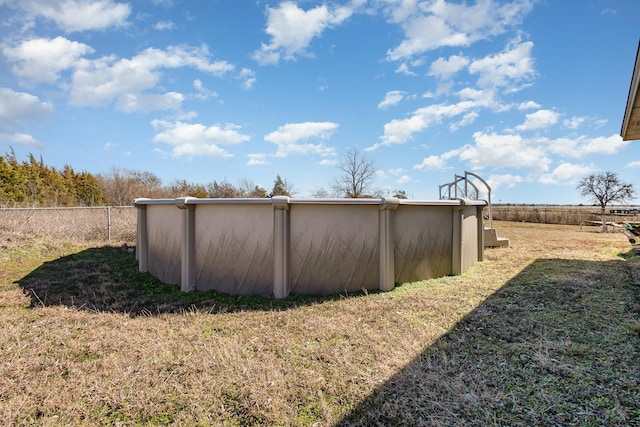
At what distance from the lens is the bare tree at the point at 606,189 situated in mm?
23667

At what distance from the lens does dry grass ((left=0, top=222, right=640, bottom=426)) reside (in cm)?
194

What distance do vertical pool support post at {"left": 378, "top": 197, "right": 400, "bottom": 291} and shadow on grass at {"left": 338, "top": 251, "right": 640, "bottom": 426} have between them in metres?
1.21

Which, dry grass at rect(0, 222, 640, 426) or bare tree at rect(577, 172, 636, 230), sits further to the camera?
bare tree at rect(577, 172, 636, 230)

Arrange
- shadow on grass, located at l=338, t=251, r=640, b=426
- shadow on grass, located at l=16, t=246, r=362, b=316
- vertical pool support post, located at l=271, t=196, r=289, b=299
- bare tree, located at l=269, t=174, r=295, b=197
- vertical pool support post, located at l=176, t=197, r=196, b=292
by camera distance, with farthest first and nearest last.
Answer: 1. bare tree, located at l=269, t=174, r=295, b=197
2. vertical pool support post, located at l=176, t=197, r=196, b=292
3. vertical pool support post, located at l=271, t=196, r=289, b=299
4. shadow on grass, located at l=16, t=246, r=362, b=316
5. shadow on grass, located at l=338, t=251, r=640, b=426

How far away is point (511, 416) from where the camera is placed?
1862 mm

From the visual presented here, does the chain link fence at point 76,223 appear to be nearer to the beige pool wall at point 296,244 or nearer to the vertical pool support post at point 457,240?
the beige pool wall at point 296,244

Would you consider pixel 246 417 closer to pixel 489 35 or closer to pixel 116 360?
pixel 116 360

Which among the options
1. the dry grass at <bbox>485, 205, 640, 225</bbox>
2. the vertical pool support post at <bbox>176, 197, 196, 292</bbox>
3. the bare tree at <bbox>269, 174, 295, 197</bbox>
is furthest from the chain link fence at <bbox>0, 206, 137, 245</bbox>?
the dry grass at <bbox>485, 205, 640, 225</bbox>

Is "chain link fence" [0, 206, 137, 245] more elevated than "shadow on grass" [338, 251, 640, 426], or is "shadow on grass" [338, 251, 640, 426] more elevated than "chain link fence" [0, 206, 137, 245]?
"chain link fence" [0, 206, 137, 245]

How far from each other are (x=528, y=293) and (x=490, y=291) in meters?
0.48

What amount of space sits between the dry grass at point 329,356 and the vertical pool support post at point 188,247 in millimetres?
292

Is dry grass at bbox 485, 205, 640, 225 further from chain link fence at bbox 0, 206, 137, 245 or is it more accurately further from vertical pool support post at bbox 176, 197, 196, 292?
chain link fence at bbox 0, 206, 137, 245

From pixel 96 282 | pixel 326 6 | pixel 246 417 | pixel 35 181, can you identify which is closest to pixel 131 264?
pixel 96 282

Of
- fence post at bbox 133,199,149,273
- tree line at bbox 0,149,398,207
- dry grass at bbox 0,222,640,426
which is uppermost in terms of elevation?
tree line at bbox 0,149,398,207
